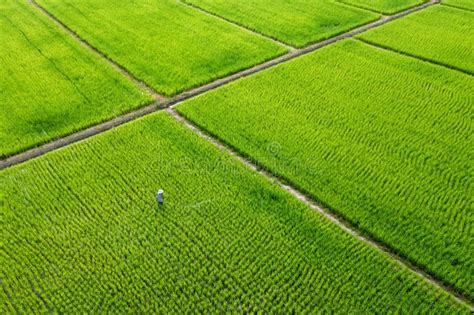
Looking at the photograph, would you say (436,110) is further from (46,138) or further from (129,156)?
(46,138)

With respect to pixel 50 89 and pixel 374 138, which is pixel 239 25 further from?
pixel 374 138

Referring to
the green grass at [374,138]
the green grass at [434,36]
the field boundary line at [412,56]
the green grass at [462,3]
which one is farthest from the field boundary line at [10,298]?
the green grass at [462,3]

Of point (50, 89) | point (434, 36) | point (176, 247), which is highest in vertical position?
point (434, 36)

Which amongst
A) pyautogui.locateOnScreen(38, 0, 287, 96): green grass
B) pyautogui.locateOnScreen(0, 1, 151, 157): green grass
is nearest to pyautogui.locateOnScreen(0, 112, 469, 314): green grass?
pyautogui.locateOnScreen(0, 1, 151, 157): green grass

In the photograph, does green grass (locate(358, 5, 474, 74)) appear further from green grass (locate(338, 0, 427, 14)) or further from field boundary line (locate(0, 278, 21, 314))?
field boundary line (locate(0, 278, 21, 314))

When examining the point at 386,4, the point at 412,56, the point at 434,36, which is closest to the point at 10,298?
the point at 412,56

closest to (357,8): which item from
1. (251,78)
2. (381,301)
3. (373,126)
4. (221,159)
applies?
(251,78)
